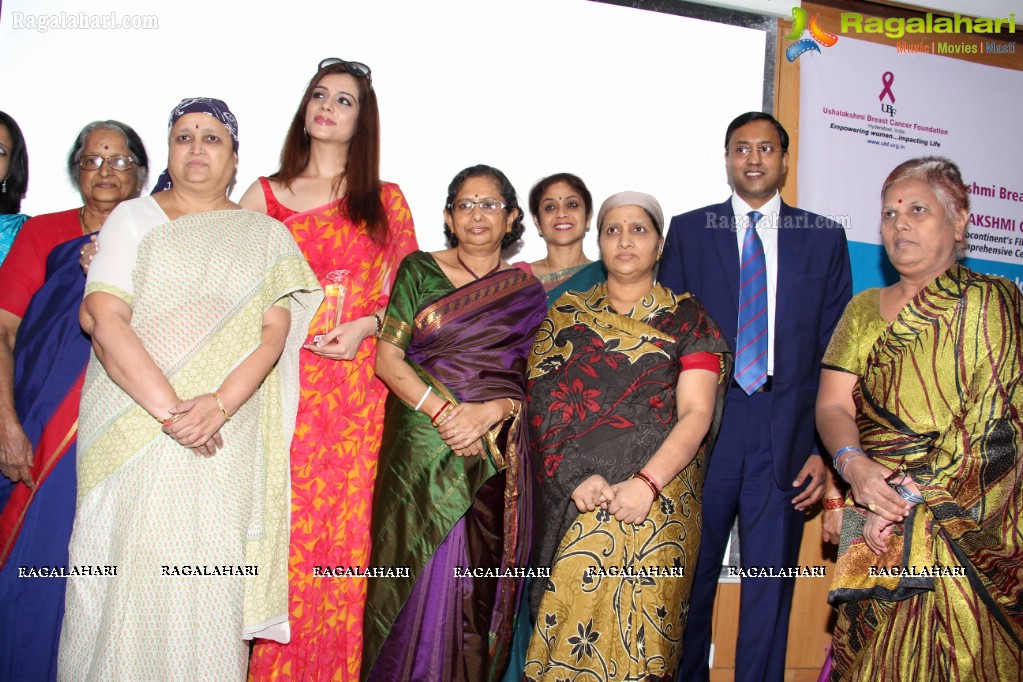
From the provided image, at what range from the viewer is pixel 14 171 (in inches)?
120

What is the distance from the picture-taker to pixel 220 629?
1.98 metres

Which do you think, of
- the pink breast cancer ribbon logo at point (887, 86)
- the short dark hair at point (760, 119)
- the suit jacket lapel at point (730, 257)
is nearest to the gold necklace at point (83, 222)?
the suit jacket lapel at point (730, 257)

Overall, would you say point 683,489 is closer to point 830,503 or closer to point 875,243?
point 830,503

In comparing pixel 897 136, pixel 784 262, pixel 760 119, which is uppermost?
pixel 897 136

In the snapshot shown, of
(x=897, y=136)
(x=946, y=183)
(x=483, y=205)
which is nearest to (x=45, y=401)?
(x=483, y=205)

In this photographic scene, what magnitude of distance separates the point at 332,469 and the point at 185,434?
62 centimetres

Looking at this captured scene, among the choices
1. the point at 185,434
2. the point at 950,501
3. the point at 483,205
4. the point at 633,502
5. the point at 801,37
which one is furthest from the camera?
the point at 801,37

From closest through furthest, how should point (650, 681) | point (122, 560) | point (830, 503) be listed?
1. point (122, 560)
2. point (650, 681)
3. point (830, 503)

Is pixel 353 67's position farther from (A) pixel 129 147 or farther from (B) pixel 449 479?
(B) pixel 449 479

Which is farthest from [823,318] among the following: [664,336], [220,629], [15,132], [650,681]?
[15,132]

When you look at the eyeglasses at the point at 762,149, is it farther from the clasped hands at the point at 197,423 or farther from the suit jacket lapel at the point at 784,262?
the clasped hands at the point at 197,423

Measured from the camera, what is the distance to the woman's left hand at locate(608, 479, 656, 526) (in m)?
2.21

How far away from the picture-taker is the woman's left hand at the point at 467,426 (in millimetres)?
2434

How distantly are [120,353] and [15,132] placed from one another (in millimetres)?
1630
